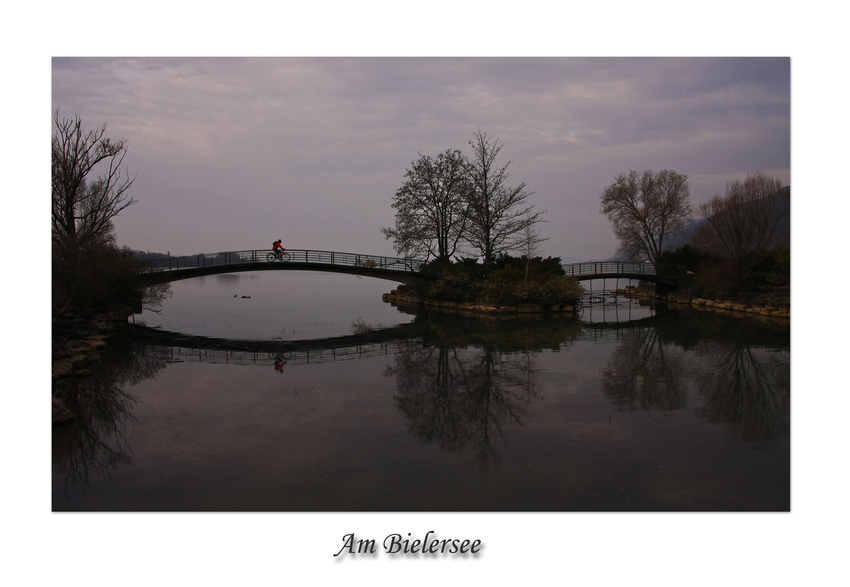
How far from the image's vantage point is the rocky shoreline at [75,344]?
11.6 meters

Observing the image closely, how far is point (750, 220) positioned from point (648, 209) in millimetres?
16223

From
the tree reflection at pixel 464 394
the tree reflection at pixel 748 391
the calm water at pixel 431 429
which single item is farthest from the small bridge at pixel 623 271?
the tree reflection at pixel 464 394

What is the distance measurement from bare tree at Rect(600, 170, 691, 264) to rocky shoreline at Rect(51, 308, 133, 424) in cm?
3817

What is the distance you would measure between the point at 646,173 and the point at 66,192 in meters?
41.1

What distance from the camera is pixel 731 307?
2961 centimetres

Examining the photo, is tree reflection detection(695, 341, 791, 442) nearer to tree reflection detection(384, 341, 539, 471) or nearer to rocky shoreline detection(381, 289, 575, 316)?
tree reflection detection(384, 341, 539, 471)

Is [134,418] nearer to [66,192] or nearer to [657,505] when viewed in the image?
[657,505]

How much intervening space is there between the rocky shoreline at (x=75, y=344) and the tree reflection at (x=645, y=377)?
9.57m

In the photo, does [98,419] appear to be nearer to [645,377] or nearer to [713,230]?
[645,377]

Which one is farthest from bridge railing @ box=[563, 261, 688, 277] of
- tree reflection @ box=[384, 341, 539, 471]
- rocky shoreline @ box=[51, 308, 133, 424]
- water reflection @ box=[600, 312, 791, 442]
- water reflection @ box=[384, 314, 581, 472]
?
rocky shoreline @ box=[51, 308, 133, 424]

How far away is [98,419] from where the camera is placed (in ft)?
29.1

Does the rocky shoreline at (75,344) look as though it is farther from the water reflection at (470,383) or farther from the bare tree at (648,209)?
the bare tree at (648,209)

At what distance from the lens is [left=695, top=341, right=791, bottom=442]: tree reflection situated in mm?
8117

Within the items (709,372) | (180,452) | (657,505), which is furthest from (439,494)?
(709,372)
